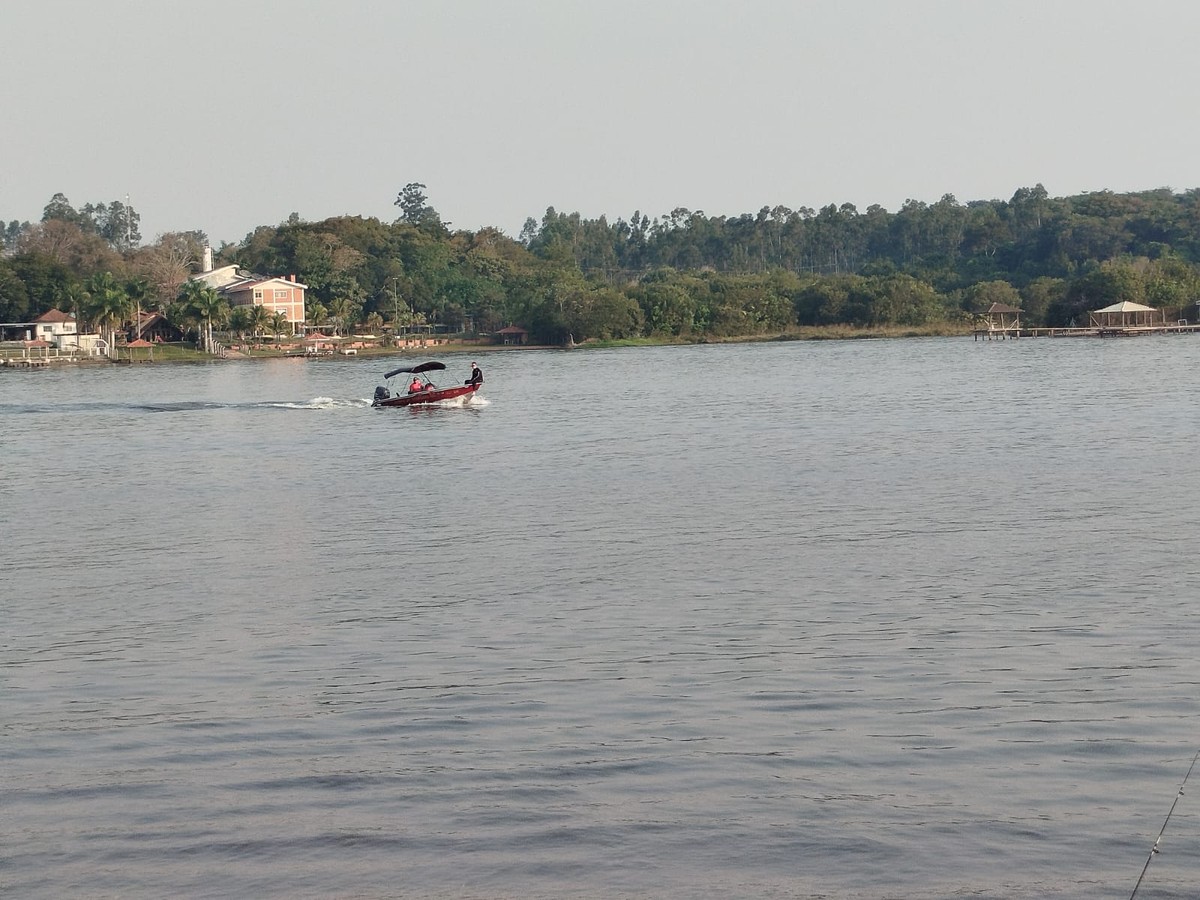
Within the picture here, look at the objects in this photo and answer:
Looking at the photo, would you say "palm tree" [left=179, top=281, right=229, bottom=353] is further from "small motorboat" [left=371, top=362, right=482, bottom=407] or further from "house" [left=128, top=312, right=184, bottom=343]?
"small motorboat" [left=371, top=362, right=482, bottom=407]

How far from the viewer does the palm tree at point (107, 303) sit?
116m

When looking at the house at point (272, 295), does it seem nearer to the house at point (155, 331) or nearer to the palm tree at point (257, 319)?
the palm tree at point (257, 319)

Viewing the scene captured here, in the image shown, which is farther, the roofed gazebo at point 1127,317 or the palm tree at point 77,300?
the roofed gazebo at point 1127,317

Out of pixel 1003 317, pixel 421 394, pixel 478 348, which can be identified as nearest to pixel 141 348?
pixel 478 348

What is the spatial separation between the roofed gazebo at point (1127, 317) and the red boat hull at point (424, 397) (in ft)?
290

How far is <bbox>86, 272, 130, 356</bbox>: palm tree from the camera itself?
382 feet

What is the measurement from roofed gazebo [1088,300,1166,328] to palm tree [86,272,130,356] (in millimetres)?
79106

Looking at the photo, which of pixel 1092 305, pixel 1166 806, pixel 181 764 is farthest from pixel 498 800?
pixel 1092 305

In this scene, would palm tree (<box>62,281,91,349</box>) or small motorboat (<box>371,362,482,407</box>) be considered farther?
palm tree (<box>62,281,91,349</box>)

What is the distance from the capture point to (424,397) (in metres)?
56.8

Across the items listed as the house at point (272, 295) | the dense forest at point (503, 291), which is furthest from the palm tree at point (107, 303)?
the house at point (272, 295)

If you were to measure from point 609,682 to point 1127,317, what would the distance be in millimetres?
130508

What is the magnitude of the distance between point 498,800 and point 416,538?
13627 mm

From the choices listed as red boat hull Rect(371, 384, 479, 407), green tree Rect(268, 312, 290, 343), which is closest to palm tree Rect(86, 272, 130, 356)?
green tree Rect(268, 312, 290, 343)
